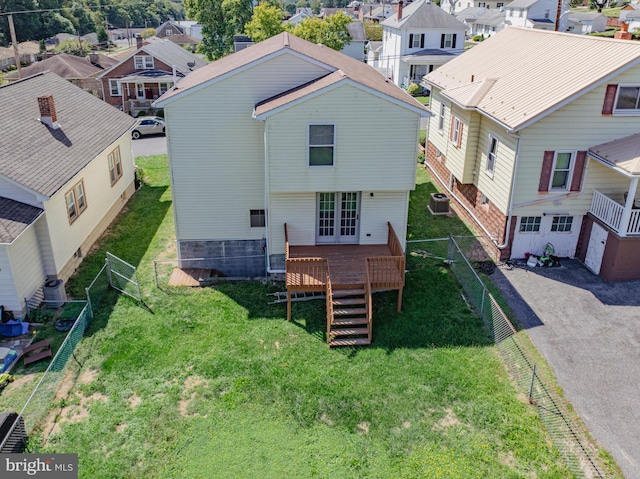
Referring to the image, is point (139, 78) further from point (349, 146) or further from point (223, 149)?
point (349, 146)

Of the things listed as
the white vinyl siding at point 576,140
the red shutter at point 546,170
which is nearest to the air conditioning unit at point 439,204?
the white vinyl siding at point 576,140

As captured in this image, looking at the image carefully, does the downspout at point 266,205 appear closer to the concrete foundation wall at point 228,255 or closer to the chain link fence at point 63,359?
the concrete foundation wall at point 228,255

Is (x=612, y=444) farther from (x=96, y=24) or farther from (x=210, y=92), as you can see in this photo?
(x=96, y=24)

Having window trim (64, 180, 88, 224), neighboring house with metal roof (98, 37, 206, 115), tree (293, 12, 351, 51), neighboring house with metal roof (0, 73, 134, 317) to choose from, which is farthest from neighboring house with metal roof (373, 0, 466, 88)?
window trim (64, 180, 88, 224)

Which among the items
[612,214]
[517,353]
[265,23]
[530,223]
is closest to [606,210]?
[612,214]

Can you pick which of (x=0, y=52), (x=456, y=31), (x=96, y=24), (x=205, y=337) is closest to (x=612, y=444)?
(x=205, y=337)
